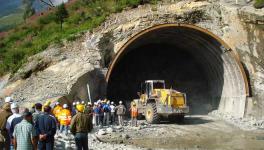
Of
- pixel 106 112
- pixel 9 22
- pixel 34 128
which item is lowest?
pixel 34 128

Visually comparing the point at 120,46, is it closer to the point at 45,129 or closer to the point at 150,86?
the point at 150,86

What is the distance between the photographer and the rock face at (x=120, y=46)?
22.5 metres

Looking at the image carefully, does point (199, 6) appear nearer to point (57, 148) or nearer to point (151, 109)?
point (151, 109)

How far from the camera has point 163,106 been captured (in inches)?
907

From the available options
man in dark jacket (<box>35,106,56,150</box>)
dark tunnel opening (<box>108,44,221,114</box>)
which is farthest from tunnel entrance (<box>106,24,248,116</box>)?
man in dark jacket (<box>35,106,56,150</box>)

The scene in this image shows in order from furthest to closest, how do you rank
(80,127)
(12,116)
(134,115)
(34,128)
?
1. (134,115)
2. (80,127)
3. (12,116)
4. (34,128)

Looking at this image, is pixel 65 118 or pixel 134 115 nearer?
pixel 65 118

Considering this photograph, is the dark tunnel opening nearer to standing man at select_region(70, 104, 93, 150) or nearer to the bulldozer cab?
the bulldozer cab

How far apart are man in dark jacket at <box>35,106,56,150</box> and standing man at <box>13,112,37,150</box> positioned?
1.01m

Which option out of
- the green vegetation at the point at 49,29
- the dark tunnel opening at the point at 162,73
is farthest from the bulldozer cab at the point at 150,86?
the dark tunnel opening at the point at 162,73

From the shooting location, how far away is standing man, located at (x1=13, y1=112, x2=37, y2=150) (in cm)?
775

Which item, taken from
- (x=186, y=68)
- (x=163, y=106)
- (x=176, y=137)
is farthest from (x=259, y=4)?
(x=176, y=137)

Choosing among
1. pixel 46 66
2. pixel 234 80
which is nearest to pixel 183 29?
→ pixel 234 80

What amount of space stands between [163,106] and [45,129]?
47.6 ft
